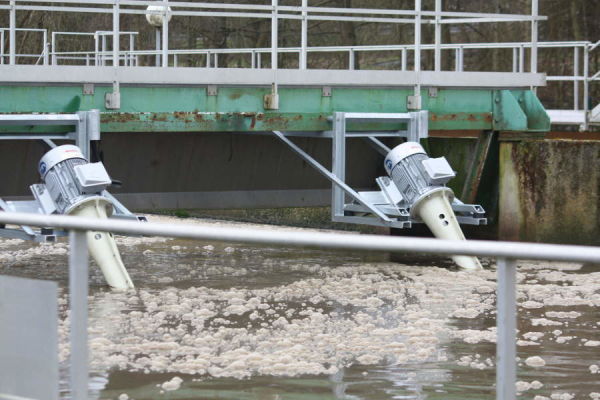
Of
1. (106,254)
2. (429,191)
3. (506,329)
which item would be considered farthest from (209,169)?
(506,329)

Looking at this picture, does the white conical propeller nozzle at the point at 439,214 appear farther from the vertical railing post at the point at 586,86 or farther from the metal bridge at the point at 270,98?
the vertical railing post at the point at 586,86

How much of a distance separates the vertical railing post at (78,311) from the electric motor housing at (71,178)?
6316mm

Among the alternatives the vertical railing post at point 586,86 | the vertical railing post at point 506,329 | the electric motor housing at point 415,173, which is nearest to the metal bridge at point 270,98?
the electric motor housing at point 415,173

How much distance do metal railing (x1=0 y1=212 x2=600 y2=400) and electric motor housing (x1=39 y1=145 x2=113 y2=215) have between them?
6.19 meters

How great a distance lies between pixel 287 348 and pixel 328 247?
224 cm

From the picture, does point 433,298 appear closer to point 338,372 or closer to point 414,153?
point 338,372

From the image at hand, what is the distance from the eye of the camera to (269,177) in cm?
1399

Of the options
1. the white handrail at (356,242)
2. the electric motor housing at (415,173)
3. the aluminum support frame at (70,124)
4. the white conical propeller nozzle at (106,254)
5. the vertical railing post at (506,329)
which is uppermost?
the aluminum support frame at (70,124)

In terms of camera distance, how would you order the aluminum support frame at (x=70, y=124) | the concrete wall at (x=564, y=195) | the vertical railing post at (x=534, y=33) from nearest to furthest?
1. the aluminum support frame at (x=70, y=124)
2. the concrete wall at (x=564, y=195)
3. the vertical railing post at (x=534, y=33)

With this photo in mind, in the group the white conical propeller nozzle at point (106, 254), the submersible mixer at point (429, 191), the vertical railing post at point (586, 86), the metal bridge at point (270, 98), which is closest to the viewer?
the white conical propeller nozzle at point (106, 254)

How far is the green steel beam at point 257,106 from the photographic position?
1097 centimetres

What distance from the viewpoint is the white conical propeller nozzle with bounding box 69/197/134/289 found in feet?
32.0

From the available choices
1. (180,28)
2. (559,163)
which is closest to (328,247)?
(559,163)

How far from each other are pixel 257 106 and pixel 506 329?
8.90 metres
